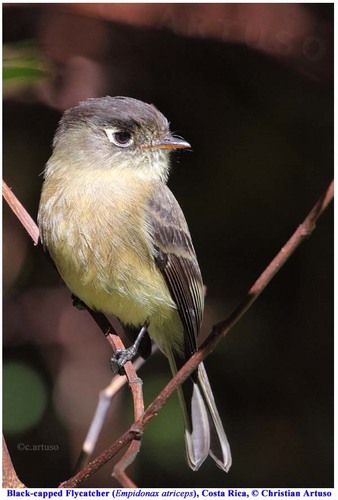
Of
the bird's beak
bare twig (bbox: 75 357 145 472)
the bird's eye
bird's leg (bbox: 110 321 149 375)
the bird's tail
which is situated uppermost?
the bird's beak

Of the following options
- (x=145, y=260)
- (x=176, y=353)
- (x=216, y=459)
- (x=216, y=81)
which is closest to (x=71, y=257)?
(x=145, y=260)

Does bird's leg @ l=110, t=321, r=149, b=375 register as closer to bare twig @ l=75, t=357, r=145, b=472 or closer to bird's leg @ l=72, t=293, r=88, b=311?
bird's leg @ l=72, t=293, r=88, b=311

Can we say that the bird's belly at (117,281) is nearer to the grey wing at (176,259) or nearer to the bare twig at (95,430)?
the grey wing at (176,259)

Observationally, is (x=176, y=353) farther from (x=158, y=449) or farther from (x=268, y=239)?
(x=268, y=239)

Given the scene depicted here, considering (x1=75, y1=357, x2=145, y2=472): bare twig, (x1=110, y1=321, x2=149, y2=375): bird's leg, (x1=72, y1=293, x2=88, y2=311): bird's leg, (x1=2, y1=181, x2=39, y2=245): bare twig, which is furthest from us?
(x1=72, y1=293, x2=88, y2=311): bird's leg

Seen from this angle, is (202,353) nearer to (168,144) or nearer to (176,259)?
(176,259)

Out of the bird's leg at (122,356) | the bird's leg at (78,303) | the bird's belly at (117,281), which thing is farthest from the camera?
the bird's leg at (78,303)

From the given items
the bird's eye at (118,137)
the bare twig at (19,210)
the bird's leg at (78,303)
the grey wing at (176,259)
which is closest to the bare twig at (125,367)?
the bare twig at (19,210)

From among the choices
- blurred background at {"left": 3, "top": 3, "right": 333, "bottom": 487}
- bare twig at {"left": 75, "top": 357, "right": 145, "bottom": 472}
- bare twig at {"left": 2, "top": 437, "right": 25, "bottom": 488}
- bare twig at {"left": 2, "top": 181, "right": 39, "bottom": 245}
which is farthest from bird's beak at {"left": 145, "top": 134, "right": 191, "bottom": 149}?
bare twig at {"left": 2, "top": 437, "right": 25, "bottom": 488}
